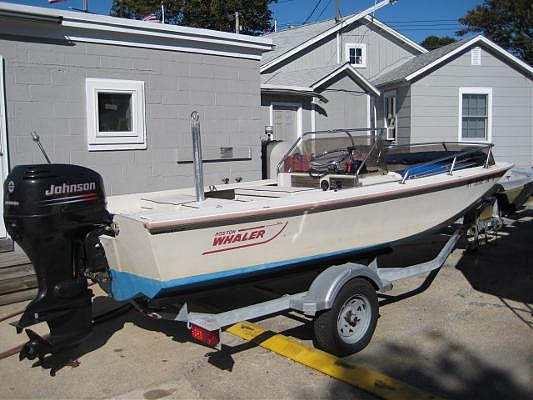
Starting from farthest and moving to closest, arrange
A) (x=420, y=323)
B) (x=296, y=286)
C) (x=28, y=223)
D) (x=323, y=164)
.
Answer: (x=296, y=286) < (x=323, y=164) < (x=420, y=323) < (x=28, y=223)

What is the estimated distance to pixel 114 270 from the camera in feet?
14.0

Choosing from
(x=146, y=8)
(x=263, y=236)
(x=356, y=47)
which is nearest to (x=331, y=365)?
(x=263, y=236)

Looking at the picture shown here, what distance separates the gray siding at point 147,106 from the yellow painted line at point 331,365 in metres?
3.67

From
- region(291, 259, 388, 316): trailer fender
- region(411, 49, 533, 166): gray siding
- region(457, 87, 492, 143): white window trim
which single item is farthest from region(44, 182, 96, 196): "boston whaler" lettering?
region(457, 87, 492, 143): white window trim

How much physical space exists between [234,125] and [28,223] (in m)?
5.55

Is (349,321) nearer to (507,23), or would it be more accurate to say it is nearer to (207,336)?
Result: (207,336)

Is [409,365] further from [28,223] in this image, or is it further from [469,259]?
[469,259]

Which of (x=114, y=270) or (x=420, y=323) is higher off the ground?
(x=114, y=270)

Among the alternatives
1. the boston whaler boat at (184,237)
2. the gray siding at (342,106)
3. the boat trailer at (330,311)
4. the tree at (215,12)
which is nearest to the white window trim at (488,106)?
the gray siding at (342,106)

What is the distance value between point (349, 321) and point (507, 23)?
32.1 meters

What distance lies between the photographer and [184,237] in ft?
12.8

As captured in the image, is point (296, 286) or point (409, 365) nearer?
point (409, 365)

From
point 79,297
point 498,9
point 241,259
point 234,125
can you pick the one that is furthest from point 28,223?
point 498,9

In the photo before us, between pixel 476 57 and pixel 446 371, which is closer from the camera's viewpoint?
pixel 446 371
